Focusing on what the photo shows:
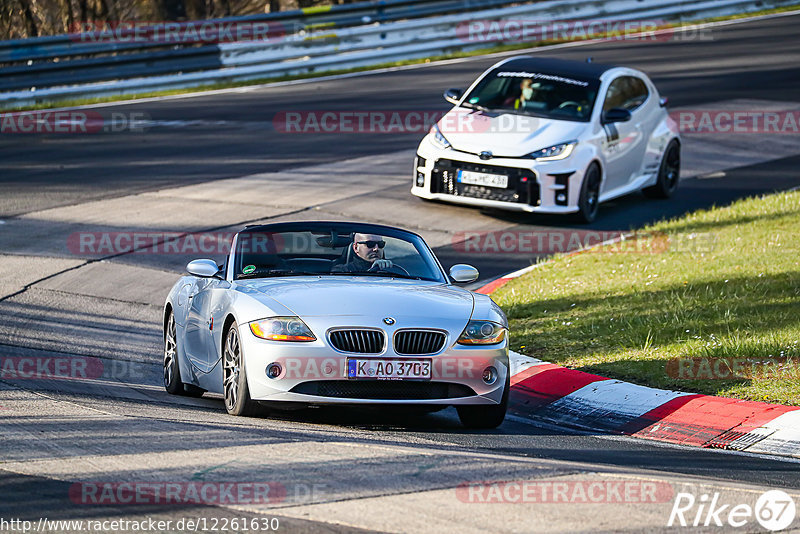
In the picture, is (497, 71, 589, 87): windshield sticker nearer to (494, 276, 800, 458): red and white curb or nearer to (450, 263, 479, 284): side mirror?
(494, 276, 800, 458): red and white curb

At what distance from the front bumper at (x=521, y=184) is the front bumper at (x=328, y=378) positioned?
26.3 feet

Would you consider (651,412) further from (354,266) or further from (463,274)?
(354,266)

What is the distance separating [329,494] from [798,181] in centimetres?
1410

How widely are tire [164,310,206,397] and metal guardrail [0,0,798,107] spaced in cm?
1475

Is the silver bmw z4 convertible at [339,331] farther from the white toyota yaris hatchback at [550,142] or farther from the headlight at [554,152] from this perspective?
the headlight at [554,152]

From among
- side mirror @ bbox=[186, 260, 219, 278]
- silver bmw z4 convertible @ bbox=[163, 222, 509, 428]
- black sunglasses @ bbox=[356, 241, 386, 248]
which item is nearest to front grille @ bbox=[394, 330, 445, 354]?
silver bmw z4 convertible @ bbox=[163, 222, 509, 428]

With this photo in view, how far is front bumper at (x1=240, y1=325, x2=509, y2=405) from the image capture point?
308 inches

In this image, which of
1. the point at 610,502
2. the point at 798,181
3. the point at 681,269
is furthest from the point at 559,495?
the point at 798,181

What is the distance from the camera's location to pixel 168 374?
9.74 metres

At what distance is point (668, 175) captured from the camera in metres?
18.0

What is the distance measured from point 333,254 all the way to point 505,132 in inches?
293

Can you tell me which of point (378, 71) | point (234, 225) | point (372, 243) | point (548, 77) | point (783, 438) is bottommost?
point (783, 438)

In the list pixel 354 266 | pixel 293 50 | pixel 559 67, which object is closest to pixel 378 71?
pixel 293 50

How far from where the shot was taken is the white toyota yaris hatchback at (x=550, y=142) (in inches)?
627
